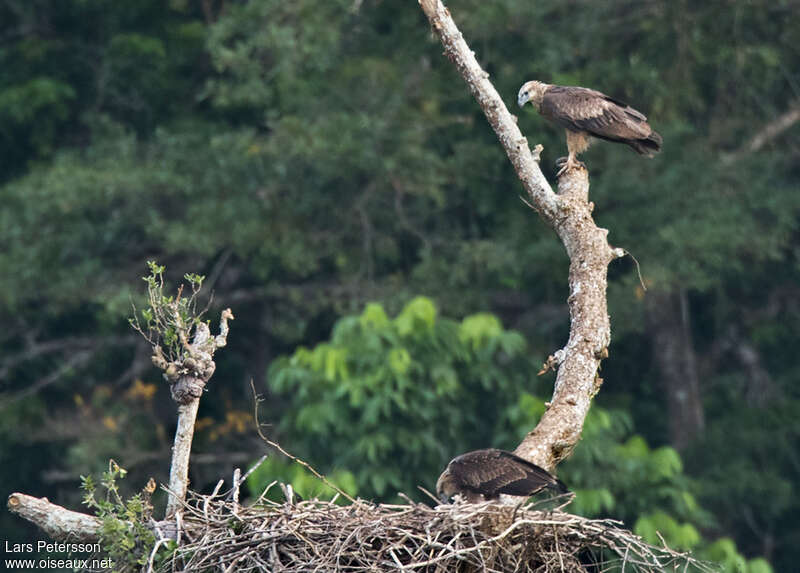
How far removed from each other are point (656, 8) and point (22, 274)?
7.38m

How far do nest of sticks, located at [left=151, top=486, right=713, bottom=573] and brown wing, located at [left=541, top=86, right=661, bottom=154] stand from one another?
2575 mm

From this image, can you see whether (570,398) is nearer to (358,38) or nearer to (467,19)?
(467,19)

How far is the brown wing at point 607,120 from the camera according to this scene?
7098 millimetres

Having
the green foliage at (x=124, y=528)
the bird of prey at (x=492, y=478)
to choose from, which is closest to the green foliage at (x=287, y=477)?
the bird of prey at (x=492, y=478)

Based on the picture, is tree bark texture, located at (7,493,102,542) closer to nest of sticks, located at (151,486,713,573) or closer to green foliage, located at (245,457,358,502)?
nest of sticks, located at (151,486,713,573)

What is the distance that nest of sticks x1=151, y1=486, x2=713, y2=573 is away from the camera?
500 cm

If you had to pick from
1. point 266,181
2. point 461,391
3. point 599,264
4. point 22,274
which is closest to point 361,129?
point 266,181

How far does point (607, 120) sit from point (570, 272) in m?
1.76

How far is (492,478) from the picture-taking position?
576cm

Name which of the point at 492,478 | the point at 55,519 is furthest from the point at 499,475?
the point at 55,519

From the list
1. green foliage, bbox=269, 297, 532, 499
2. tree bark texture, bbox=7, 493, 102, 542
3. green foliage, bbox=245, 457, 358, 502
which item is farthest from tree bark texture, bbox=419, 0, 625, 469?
green foliage, bbox=269, 297, 532, 499

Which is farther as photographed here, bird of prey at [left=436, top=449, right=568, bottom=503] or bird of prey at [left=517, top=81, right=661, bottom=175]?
bird of prey at [left=517, top=81, right=661, bottom=175]

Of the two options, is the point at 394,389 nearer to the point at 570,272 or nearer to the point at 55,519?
the point at 570,272

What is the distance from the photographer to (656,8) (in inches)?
551
